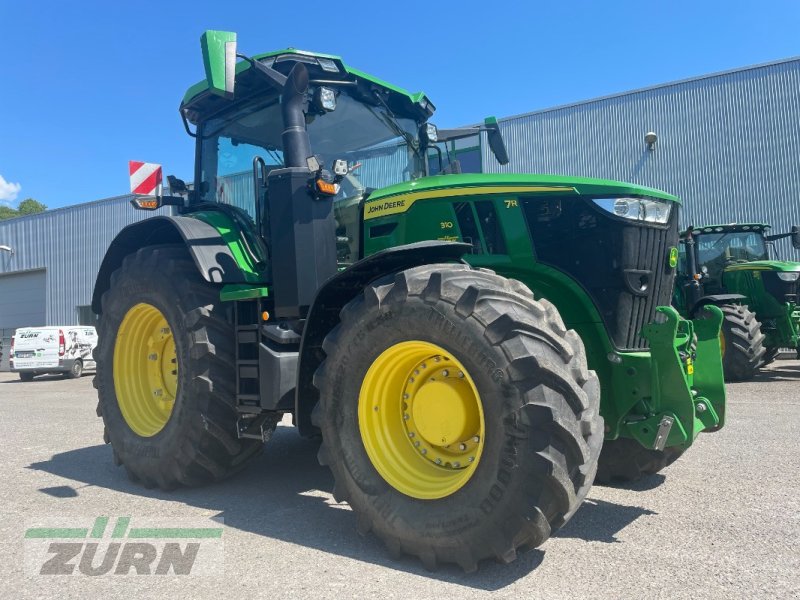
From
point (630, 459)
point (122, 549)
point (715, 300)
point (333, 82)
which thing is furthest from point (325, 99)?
point (715, 300)

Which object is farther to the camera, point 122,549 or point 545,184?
point 545,184

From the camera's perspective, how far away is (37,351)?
1895 centimetres

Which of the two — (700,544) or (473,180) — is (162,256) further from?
(700,544)

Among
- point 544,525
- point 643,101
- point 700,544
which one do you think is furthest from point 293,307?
point 643,101

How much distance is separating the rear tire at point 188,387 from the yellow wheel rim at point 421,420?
58.0 inches

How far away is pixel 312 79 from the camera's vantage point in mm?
4695

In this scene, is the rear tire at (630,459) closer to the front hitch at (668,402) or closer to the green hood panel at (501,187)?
the front hitch at (668,402)

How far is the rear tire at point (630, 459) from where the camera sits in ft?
14.0

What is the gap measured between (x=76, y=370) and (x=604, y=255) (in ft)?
64.0

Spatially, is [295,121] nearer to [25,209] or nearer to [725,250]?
[725,250]

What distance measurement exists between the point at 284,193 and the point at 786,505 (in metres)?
3.76

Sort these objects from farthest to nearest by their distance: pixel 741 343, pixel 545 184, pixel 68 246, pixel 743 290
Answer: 1. pixel 68 246
2. pixel 743 290
3. pixel 741 343
4. pixel 545 184

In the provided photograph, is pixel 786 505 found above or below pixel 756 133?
below

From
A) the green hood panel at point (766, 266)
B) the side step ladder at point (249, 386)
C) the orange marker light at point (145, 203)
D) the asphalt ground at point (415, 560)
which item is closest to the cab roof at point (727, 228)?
the green hood panel at point (766, 266)
